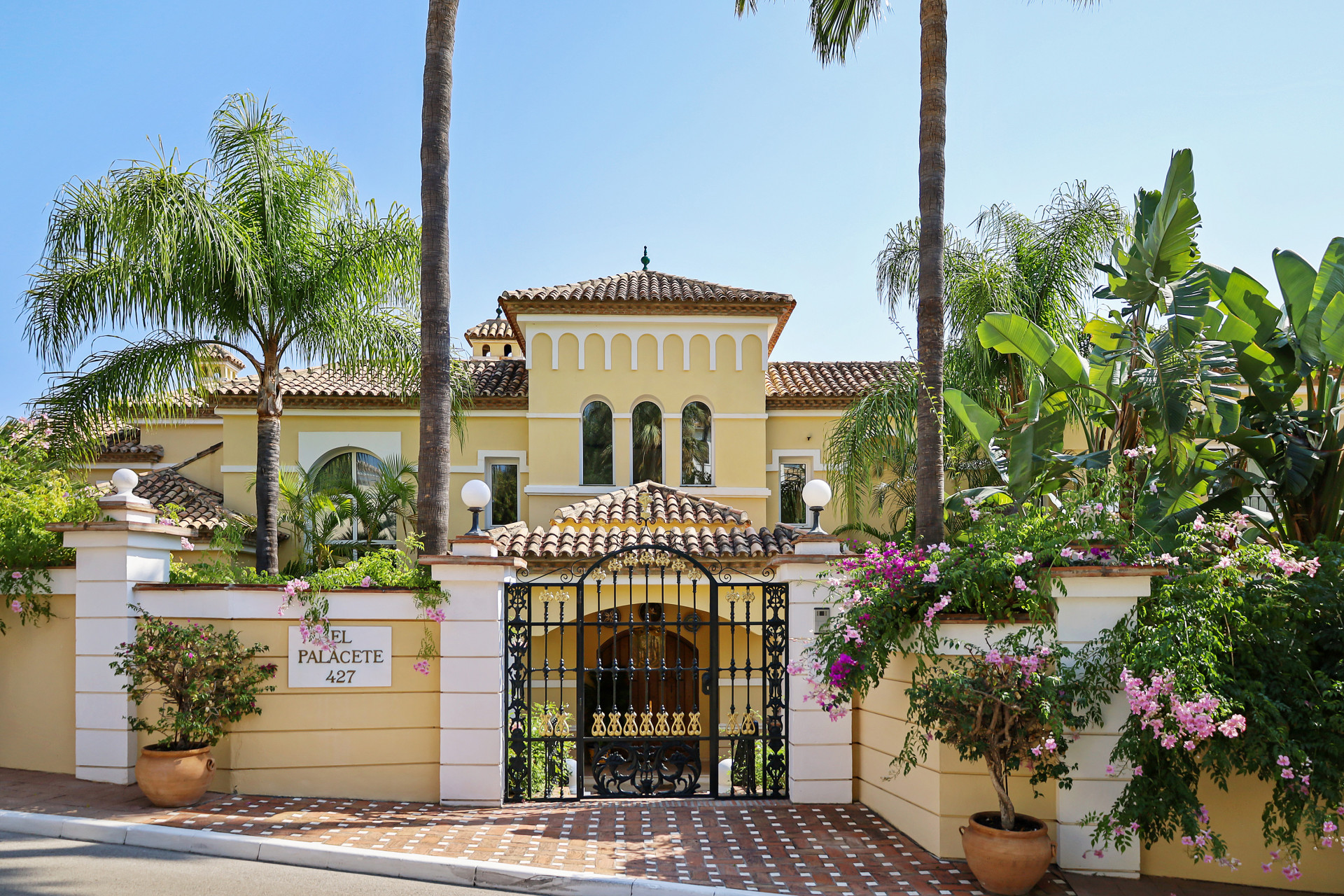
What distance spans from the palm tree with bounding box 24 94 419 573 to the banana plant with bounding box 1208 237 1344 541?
1040cm

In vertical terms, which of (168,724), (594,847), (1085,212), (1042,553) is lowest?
(594,847)

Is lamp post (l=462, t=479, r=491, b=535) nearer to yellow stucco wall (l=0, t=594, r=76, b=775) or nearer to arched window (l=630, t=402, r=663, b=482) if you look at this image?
yellow stucco wall (l=0, t=594, r=76, b=775)

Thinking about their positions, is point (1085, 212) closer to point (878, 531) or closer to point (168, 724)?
point (878, 531)

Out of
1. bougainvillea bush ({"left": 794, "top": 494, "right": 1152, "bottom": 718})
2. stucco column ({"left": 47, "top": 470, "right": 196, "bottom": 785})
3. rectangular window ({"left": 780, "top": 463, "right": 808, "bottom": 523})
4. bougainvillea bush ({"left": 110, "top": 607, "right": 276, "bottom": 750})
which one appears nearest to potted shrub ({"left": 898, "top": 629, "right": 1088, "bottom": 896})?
bougainvillea bush ({"left": 794, "top": 494, "right": 1152, "bottom": 718})

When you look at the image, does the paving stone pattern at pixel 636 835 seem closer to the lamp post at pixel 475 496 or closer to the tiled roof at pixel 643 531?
the lamp post at pixel 475 496

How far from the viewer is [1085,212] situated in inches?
575

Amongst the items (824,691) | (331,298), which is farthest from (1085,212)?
(331,298)

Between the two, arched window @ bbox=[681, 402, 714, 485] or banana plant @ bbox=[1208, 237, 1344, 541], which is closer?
banana plant @ bbox=[1208, 237, 1344, 541]

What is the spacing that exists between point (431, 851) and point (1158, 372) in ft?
26.3

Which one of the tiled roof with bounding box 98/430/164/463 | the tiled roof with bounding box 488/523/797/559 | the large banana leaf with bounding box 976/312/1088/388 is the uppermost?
the large banana leaf with bounding box 976/312/1088/388

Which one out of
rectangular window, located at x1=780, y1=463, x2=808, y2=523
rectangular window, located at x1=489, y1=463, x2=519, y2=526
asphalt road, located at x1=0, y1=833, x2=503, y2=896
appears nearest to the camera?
asphalt road, located at x1=0, y1=833, x2=503, y2=896

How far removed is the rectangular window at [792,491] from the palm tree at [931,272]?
11.3 m

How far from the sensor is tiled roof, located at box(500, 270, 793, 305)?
20.0m

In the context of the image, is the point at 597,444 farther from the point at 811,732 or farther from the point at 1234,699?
the point at 1234,699
